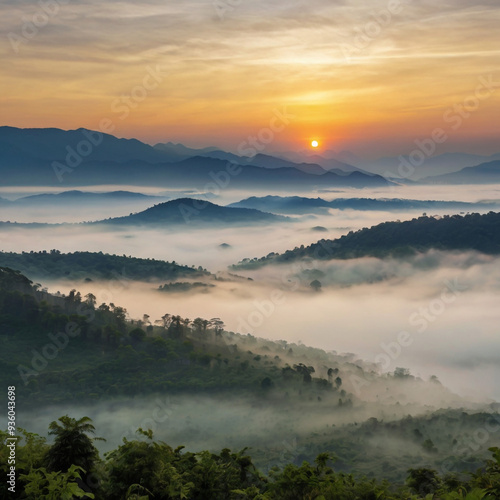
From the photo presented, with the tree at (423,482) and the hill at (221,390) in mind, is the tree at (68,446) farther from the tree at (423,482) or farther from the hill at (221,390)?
the hill at (221,390)

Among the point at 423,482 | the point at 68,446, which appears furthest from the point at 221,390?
the point at 68,446

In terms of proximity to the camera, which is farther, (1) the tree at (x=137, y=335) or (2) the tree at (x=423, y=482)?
(1) the tree at (x=137, y=335)

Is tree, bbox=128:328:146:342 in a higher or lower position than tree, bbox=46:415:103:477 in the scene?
higher

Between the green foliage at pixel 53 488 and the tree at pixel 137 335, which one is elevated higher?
the tree at pixel 137 335

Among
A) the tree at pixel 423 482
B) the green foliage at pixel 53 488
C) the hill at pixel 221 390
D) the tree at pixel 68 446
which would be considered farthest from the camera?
the hill at pixel 221 390

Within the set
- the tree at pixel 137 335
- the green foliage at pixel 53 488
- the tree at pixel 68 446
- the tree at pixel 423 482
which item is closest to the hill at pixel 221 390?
the tree at pixel 137 335

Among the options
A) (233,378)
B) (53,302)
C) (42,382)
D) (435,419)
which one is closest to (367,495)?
(435,419)

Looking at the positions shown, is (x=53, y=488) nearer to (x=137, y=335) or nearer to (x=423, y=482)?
(x=423, y=482)

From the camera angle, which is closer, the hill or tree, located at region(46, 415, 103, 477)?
tree, located at region(46, 415, 103, 477)

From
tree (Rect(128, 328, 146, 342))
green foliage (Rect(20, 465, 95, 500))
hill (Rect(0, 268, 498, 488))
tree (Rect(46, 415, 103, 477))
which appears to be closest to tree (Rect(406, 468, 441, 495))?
tree (Rect(46, 415, 103, 477))

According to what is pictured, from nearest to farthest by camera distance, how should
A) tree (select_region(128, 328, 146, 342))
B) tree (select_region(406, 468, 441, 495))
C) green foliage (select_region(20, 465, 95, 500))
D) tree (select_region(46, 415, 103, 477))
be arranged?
green foliage (select_region(20, 465, 95, 500)), tree (select_region(46, 415, 103, 477)), tree (select_region(406, 468, 441, 495)), tree (select_region(128, 328, 146, 342))

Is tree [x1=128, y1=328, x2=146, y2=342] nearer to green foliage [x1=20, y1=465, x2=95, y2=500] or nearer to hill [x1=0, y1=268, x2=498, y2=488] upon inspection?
hill [x1=0, y1=268, x2=498, y2=488]
